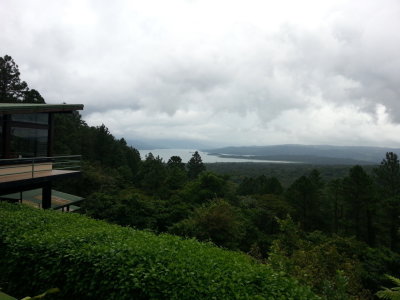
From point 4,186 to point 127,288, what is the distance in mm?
7595

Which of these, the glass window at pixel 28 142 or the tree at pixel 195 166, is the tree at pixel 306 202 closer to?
the tree at pixel 195 166

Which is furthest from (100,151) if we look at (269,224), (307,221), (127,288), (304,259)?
(127,288)

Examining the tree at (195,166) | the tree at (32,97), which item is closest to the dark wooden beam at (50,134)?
the tree at (32,97)

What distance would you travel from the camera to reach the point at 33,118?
11.9m

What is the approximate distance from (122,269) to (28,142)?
10660 millimetres

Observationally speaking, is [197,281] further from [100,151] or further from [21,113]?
[100,151]

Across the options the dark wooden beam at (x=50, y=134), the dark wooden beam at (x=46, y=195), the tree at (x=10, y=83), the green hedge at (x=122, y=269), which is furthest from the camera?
the tree at (x=10, y=83)

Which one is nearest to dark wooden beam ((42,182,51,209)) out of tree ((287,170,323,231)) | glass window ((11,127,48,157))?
glass window ((11,127,48,157))

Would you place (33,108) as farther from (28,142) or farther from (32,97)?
(32,97)

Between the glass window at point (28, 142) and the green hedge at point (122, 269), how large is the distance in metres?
7.26

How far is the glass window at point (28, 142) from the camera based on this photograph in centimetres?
1162

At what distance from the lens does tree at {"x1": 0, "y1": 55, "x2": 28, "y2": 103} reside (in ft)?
97.2

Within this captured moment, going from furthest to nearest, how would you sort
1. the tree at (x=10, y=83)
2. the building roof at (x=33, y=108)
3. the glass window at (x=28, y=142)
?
the tree at (x=10, y=83)
the glass window at (x=28, y=142)
the building roof at (x=33, y=108)

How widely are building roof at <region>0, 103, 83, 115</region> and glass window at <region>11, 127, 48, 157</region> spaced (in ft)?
3.24
